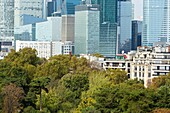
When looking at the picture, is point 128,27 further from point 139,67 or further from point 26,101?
point 26,101

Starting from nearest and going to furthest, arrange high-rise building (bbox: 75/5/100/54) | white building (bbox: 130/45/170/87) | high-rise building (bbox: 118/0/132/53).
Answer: white building (bbox: 130/45/170/87), high-rise building (bbox: 75/5/100/54), high-rise building (bbox: 118/0/132/53)

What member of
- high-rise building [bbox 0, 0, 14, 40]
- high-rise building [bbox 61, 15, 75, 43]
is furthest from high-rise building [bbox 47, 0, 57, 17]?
high-rise building [bbox 61, 15, 75, 43]

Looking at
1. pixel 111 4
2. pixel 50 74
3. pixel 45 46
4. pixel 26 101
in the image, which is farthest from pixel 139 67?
pixel 111 4

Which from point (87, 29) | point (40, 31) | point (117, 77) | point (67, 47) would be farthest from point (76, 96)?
point (40, 31)

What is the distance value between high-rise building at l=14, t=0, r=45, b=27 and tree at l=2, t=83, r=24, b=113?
4011 inches

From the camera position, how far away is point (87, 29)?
114500 millimetres

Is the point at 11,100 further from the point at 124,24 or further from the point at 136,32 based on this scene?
the point at 136,32

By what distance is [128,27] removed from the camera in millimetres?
143000

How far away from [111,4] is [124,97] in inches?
3720

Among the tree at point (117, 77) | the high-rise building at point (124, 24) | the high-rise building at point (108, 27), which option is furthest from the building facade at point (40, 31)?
the tree at point (117, 77)

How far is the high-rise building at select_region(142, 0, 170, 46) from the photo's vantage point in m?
146

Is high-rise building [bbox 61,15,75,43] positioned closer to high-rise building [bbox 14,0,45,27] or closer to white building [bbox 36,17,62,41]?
white building [bbox 36,17,62,41]

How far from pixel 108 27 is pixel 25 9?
21.4 m

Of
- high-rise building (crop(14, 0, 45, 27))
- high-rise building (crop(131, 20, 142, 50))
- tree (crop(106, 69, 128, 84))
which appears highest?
high-rise building (crop(14, 0, 45, 27))
